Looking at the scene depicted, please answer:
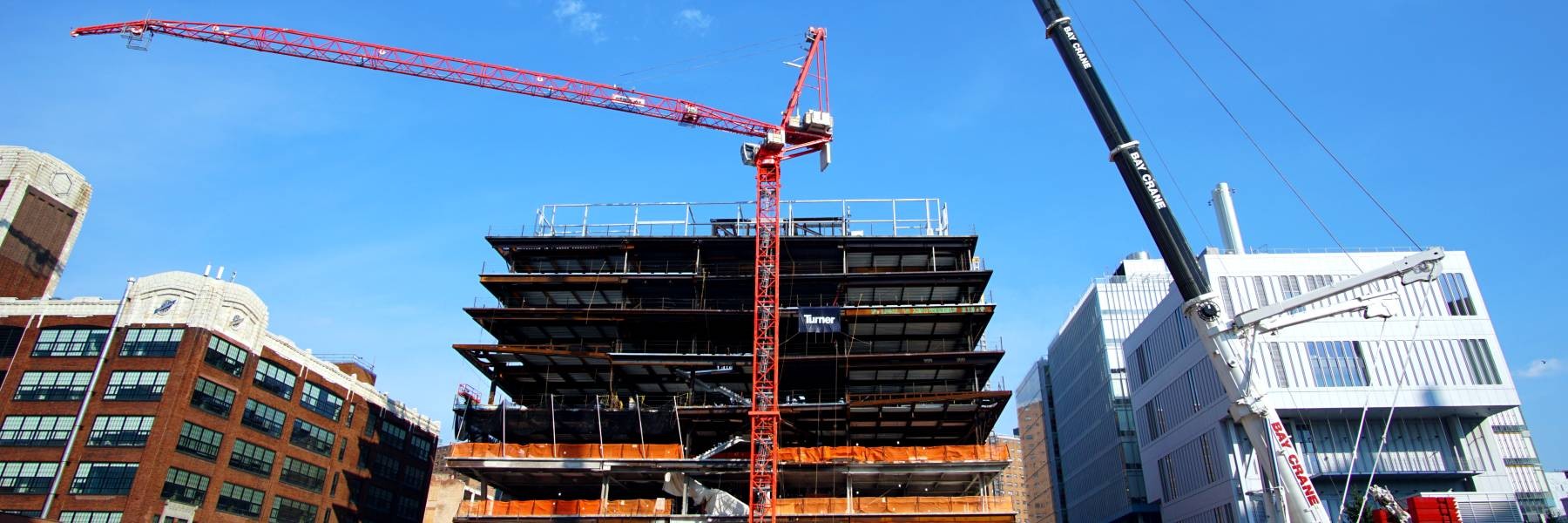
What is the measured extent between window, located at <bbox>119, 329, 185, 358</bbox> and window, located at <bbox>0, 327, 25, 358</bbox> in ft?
23.8

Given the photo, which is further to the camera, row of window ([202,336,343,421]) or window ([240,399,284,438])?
window ([240,399,284,438])

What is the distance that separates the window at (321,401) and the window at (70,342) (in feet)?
46.6

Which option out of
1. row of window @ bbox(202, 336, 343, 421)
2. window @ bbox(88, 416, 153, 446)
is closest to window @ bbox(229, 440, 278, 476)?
row of window @ bbox(202, 336, 343, 421)

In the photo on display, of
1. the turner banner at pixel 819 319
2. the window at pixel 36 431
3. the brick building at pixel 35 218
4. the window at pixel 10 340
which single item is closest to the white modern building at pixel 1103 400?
the turner banner at pixel 819 319

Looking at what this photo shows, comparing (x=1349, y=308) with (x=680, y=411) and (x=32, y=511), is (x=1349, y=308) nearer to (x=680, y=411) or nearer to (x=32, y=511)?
(x=680, y=411)

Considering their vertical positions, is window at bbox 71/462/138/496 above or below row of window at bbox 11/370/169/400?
below

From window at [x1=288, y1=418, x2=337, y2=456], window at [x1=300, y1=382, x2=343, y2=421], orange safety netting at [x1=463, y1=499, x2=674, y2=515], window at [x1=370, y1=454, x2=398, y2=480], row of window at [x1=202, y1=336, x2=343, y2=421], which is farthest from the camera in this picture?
window at [x1=370, y1=454, x2=398, y2=480]

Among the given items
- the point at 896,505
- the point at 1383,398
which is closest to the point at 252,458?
the point at 896,505

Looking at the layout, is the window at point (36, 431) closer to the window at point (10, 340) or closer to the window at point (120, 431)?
the window at point (120, 431)

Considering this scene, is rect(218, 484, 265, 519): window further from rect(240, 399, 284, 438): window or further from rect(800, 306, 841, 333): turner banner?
rect(800, 306, 841, 333): turner banner

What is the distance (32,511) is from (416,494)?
113ft

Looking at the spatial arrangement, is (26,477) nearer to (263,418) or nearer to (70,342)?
(70,342)

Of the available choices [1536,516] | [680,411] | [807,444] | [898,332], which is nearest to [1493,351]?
[1536,516]

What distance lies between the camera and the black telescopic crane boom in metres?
33.9
